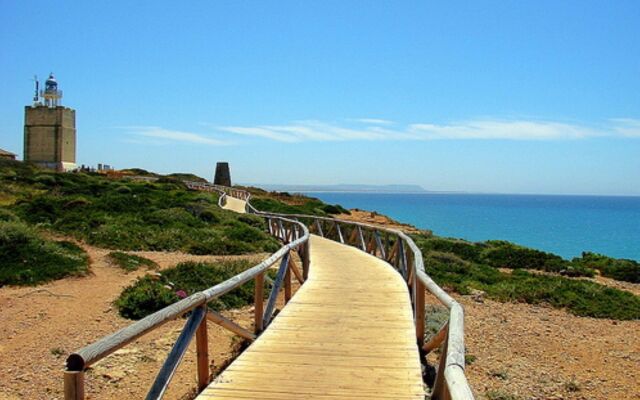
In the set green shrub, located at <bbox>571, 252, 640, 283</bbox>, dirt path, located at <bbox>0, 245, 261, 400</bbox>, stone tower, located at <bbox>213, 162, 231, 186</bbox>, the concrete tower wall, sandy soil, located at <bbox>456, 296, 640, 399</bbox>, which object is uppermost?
the concrete tower wall

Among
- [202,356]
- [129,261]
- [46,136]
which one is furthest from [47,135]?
[202,356]

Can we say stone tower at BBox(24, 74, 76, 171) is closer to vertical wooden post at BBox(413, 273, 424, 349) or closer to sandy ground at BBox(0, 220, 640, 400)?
sandy ground at BBox(0, 220, 640, 400)

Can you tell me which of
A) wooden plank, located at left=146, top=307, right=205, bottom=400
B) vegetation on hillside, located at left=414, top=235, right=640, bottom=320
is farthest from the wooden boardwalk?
vegetation on hillside, located at left=414, top=235, right=640, bottom=320

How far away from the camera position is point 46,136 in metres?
63.5

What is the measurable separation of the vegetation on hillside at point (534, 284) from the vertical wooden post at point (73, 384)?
12105 mm

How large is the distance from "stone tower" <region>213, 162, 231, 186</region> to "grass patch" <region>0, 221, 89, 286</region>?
56.1 m

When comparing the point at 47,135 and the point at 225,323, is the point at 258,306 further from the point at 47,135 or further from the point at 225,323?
the point at 47,135

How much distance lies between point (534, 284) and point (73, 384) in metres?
14.1

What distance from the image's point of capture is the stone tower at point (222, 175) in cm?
7088

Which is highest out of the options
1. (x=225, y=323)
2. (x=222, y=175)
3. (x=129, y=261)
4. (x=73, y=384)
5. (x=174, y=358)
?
(x=222, y=175)

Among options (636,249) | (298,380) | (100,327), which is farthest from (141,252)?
(636,249)

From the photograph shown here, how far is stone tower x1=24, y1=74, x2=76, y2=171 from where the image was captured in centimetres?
6338

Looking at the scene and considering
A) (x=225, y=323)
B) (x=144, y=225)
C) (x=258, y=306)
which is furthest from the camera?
(x=144, y=225)

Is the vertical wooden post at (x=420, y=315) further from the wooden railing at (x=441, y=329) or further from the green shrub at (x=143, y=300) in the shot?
the green shrub at (x=143, y=300)
